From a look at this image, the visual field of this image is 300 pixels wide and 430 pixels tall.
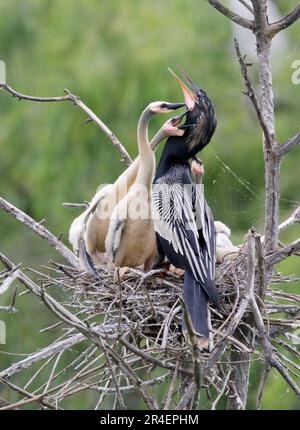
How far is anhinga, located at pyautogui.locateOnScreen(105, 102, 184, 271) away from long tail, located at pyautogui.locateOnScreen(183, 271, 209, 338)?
2.39 ft

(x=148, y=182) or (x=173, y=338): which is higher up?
(x=148, y=182)

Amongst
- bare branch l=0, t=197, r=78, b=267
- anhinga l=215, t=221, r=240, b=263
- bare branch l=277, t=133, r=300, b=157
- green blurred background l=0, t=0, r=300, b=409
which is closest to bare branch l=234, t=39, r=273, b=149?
bare branch l=277, t=133, r=300, b=157

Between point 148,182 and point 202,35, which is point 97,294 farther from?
point 202,35

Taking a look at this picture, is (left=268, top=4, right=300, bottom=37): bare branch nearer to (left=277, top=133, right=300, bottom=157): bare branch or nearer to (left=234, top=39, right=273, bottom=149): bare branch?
(left=234, top=39, right=273, bottom=149): bare branch

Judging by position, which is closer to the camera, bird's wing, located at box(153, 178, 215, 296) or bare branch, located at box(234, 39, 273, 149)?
bare branch, located at box(234, 39, 273, 149)

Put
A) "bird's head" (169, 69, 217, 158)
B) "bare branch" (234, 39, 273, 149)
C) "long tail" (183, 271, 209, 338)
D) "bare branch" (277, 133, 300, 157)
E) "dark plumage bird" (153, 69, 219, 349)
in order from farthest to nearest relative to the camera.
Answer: "bird's head" (169, 69, 217, 158) → "dark plumage bird" (153, 69, 219, 349) → "bare branch" (277, 133, 300, 157) → "long tail" (183, 271, 209, 338) → "bare branch" (234, 39, 273, 149)

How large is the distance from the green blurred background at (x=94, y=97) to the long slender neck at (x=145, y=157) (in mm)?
3869

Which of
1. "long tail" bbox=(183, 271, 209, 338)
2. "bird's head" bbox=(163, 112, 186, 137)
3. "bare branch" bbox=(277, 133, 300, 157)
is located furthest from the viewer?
"bird's head" bbox=(163, 112, 186, 137)

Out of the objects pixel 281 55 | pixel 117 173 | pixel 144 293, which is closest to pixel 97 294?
pixel 144 293

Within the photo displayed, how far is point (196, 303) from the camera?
13.9 feet

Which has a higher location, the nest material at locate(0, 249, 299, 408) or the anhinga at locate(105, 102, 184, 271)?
the anhinga at locate(105, 102, 184, 271)

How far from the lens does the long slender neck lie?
5.09 metres

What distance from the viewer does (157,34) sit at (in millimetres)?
13156
